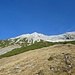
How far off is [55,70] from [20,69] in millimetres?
11236

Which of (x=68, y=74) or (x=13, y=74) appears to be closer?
(x=68, y=74)

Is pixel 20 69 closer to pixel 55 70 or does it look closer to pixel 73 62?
pixel 55 70

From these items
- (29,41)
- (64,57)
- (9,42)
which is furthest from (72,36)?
(64,57)

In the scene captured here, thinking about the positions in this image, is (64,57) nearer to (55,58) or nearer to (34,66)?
(55,58)

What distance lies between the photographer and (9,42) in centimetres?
19262

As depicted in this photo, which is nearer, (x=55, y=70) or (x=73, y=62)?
(x=55, y=70)

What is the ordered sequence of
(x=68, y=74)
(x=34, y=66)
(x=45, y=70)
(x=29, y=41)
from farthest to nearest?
(x=29, y=41) < (x=34, y=66) < (x=45, y=70) < (x=68, y=74)

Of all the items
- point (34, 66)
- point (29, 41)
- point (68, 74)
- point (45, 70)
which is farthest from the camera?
point (29, 41)

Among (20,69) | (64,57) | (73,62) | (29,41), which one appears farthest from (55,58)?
(29,41)

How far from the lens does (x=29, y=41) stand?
19025 cm

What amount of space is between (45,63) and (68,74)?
10444 millimetres

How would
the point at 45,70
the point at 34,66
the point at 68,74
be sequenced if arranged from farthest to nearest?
the point at 34,66 → the point at 45,70 → the point at 68,74

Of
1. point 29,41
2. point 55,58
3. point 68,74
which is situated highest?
point 29,41

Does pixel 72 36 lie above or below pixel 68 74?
above
